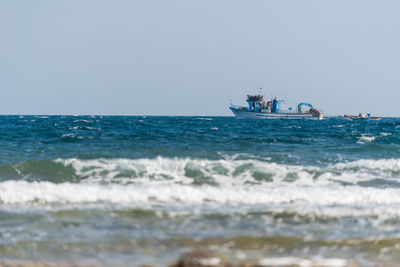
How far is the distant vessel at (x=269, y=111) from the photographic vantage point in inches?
3671

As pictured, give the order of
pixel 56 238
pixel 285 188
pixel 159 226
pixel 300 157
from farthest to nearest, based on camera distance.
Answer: pixel 300 157 < pixel 285 188 < pixel 159 226 < pixel 56 238

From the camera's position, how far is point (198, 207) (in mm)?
7594

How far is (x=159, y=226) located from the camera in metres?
6.18

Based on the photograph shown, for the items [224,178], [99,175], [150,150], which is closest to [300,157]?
[224,178]

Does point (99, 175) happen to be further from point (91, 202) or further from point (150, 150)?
point (150, 150)

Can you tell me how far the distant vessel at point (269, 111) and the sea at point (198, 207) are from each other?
78.2 metres

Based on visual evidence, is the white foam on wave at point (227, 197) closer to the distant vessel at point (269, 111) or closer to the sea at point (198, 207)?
the sea at point (198, 207)

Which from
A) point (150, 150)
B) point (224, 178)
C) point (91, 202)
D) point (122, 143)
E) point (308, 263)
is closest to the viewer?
point (308, 263)

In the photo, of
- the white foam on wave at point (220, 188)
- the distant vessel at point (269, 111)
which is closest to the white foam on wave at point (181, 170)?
the white foam on wave at point (220, 188)

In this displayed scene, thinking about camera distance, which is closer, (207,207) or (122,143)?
(207,207)

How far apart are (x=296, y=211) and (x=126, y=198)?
339 cm

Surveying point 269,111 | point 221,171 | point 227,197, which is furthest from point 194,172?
point 269,111

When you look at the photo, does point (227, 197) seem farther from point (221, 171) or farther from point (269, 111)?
point (269, 111)

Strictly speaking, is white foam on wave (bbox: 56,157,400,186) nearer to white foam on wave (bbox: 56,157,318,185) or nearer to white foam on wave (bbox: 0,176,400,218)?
white foam on wave (bbox: 56,157,318,185)
